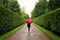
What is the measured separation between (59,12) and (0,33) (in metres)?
6.87

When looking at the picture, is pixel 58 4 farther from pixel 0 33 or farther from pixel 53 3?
pixel 0 33

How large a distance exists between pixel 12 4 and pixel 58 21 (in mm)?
49578

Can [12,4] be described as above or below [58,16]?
above

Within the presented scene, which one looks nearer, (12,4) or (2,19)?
(2,19)

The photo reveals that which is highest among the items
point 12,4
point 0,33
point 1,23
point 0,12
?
point 12,4

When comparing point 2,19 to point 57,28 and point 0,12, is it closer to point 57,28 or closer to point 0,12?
→ point 0,12

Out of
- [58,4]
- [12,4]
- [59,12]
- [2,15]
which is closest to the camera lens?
[59,12]

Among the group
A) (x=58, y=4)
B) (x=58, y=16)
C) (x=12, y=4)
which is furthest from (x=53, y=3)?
(x=12, y=4)

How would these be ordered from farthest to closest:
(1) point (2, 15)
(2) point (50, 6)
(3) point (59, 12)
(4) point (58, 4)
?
1. (2) point (50, 6)
2. (4) point (58, 4)
3. (1) point (2, 15)
4. (3) point (59, 12)

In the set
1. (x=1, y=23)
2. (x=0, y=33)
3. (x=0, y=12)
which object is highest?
(x=0, y=12)

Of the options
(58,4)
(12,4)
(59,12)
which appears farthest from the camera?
(12,4)

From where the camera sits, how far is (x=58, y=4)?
36375mm

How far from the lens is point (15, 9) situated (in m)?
66.0

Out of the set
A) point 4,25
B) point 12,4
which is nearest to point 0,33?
point 4,25
